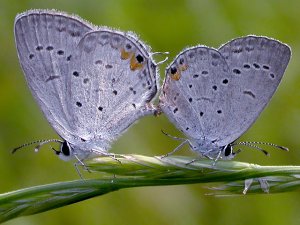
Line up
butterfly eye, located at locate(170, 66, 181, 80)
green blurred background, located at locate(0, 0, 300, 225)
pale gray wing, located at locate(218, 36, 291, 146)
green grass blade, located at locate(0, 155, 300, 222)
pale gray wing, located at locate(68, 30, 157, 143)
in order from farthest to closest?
green blurred background, located at locate(0, 0, 300, 225) → butterfly eye, located at locate(170, 66, 181, 80) → pale gray wing, located at locate(68, 30, 157, 143) → pale gray wing, located at locate(218, 36, 291, 146) → green grass blade, located at locate(0, 155, 300, 222)

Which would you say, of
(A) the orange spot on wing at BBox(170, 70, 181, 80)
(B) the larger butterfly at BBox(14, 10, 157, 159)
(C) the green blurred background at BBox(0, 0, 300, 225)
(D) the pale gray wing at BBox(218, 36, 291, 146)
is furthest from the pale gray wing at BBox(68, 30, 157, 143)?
(C) the green blurred background at BBox(0, 0, 300, 225)

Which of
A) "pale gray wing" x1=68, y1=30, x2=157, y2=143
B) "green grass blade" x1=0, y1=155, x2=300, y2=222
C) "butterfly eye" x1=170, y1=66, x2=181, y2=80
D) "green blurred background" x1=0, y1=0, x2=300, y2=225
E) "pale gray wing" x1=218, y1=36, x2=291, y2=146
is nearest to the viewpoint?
"green grass blade" x1=0, y1=155, x2=300, y2=222

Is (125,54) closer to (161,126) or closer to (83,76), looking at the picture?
(83,76)

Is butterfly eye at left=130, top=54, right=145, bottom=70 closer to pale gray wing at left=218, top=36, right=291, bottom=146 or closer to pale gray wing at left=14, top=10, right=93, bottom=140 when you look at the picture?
pale gray wing at left=14, top=10, right=93, bottom=140

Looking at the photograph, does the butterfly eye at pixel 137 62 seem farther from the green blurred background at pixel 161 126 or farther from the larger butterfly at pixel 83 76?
the green blurred background at pixel 161 126

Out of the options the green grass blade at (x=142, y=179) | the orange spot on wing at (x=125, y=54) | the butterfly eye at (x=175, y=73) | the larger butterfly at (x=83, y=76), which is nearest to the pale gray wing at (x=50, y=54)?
the larger butterfly at (x=83, y=76)

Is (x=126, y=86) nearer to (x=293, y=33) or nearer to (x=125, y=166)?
(x=125, y=166)

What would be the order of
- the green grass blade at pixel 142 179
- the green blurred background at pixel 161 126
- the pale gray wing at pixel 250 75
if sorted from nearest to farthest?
1. the green grass blade at pixel 142 179
2. the pale gray wing at pixel 250 75
3. the green blurred background at pixel 161 126
